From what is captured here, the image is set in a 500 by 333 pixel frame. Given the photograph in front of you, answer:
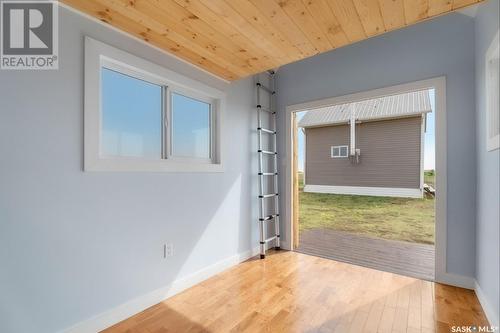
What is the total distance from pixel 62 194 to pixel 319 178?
22.9 feet

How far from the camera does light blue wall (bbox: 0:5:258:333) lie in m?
1.35

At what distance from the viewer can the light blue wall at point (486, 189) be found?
62.0 inches

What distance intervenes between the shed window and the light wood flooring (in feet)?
11.5

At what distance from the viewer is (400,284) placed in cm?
232

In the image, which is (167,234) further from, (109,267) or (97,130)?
(97,130)

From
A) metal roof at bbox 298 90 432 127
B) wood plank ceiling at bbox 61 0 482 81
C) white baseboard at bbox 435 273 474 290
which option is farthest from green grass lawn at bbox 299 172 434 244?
wood plank ceiling at bbox 61 0 482 81

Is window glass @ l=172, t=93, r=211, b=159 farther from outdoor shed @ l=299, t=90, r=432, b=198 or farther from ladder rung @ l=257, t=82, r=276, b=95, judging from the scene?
outdoor shed @ l=299, t=90, r=432, b=198

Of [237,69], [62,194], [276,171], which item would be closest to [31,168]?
[62,194]

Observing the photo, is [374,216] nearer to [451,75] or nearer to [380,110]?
[380,110]

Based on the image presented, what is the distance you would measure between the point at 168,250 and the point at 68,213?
0.89 metres

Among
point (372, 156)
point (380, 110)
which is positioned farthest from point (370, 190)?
point (380, 110)

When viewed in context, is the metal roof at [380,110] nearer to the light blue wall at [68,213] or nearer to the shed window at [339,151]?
the shed window at [339,151]

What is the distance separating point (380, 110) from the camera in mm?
6449

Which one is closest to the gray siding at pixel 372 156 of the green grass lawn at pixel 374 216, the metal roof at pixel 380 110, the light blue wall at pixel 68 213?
the metal roof at pixel 380 110
